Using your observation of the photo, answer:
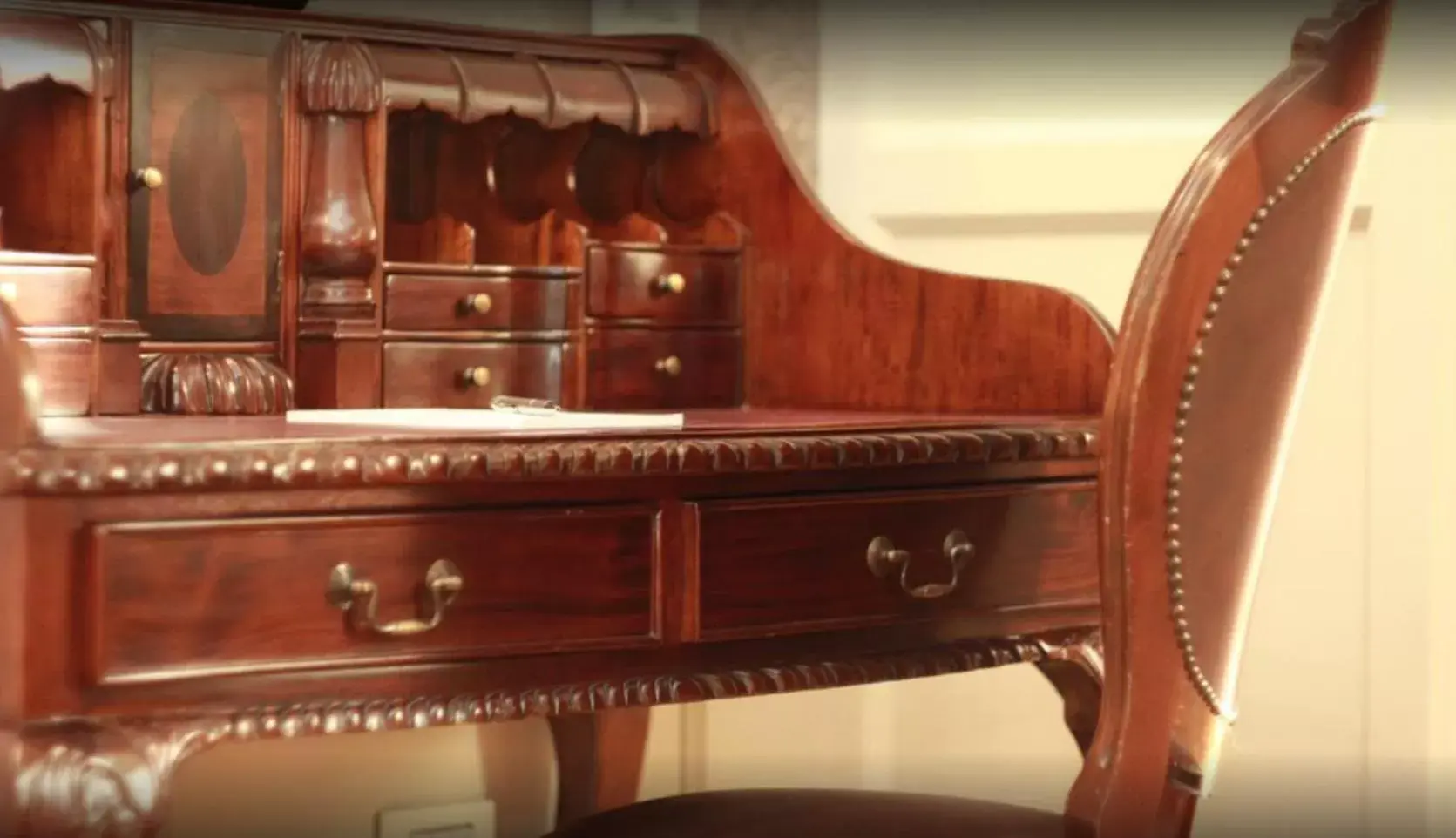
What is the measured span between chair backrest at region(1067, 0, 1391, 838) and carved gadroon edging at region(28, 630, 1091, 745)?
0.65 feet

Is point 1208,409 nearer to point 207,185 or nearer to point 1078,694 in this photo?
point 1078,694

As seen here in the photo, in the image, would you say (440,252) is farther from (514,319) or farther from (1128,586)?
(1128,586)

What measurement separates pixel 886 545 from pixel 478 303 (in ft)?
1.43

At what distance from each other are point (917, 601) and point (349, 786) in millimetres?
815

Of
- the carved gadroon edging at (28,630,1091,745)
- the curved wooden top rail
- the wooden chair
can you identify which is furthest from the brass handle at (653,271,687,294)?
the wooden chair

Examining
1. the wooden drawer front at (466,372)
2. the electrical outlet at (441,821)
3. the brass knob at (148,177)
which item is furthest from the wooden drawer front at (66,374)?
the electrical outlet at (441,821)

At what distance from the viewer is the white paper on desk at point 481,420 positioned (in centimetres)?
112

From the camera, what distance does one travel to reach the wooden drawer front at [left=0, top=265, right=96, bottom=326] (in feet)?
4.08

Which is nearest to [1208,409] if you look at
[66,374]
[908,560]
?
[908,560]

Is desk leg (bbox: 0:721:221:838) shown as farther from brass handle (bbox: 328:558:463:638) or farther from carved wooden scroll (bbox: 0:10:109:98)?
carved wooden scroll (bbox: 0:10:109:98)

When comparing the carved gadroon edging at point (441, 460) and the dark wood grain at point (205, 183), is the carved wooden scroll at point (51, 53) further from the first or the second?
the carved gadroon edging at point (441, 460)

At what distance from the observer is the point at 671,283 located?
1567 mm

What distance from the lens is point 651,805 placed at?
140cm

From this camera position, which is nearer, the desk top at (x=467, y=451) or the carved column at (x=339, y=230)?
the desk top at (x=467, y=451)
